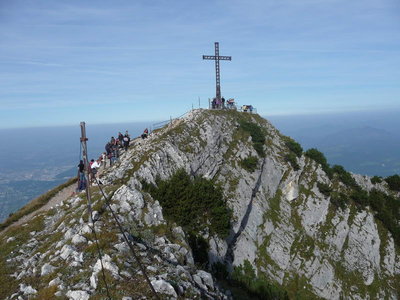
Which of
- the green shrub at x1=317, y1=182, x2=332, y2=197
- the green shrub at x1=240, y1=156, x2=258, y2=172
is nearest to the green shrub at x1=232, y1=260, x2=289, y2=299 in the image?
the green shrub at x1=240, y1=156, x2=258, y2=172

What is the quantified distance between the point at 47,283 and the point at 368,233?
1828 inches

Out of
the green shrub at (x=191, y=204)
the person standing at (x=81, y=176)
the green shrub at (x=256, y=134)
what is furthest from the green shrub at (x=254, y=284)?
the green shrub at (x=256, y=134)

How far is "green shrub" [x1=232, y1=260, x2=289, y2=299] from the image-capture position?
2638 centimetres

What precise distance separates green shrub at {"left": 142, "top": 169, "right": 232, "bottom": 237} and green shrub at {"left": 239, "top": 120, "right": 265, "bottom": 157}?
56.1 feet

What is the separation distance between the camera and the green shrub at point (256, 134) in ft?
146

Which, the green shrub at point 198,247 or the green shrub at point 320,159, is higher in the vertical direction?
the green shrub at point 320,159

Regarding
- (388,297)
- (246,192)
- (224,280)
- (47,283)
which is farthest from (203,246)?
(388,297)

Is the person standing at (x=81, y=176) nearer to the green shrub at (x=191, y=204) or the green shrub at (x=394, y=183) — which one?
the green shrub at (x=191, y=204)

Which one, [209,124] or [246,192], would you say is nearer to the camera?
[246,192]

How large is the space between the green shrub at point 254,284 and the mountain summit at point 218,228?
15 cm

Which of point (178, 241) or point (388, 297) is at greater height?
point (178, 241)

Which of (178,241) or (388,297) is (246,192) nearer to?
(178,241)

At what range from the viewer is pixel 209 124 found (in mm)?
43312

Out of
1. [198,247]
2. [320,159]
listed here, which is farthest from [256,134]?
[198,247]
